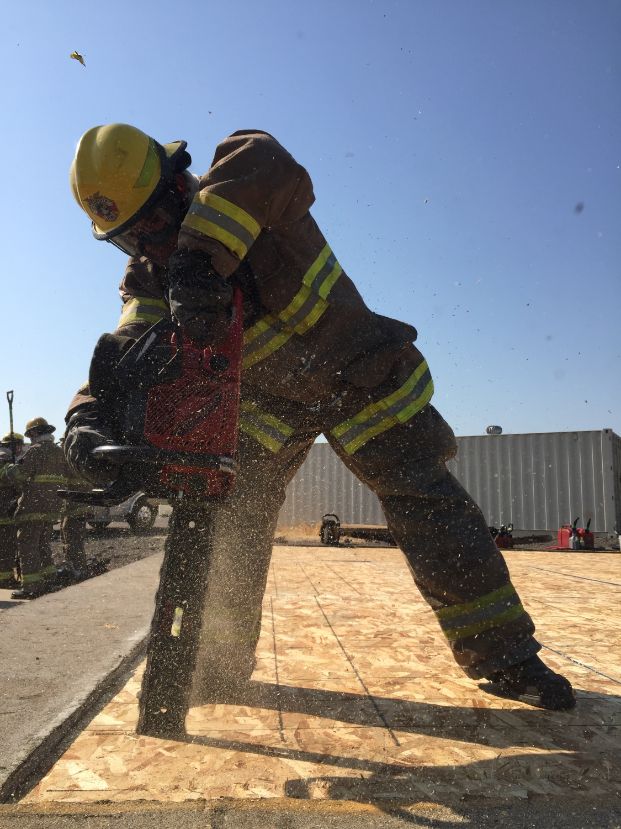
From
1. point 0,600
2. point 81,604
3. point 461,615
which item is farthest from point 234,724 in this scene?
point 0,600

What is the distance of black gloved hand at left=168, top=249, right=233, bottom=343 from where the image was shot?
165cm

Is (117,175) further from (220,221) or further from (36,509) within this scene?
(36,509)

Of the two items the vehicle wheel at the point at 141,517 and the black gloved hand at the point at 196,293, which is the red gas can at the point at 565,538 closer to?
the vehicle wheel at the point at 141,517

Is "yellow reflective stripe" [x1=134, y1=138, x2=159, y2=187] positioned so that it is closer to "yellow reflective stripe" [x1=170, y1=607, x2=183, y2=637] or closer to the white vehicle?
"yellow reflective stripe" [x1=170, y1=607, x2=183, y2=637]

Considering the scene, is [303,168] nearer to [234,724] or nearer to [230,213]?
[230,213]

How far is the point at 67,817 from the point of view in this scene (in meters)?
1.33

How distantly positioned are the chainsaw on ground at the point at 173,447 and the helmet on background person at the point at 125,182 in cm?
36

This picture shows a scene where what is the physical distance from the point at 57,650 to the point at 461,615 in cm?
170

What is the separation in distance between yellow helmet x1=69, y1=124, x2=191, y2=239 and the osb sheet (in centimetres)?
151

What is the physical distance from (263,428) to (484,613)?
0.97m

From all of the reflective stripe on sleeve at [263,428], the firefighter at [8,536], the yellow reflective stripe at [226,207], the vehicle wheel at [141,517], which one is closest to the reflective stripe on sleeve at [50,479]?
the firefighter at [8,536]

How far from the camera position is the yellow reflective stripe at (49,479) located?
664 centimetres

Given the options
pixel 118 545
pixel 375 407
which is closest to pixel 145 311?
pixel 375 407

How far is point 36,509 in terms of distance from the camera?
21.9 ft
